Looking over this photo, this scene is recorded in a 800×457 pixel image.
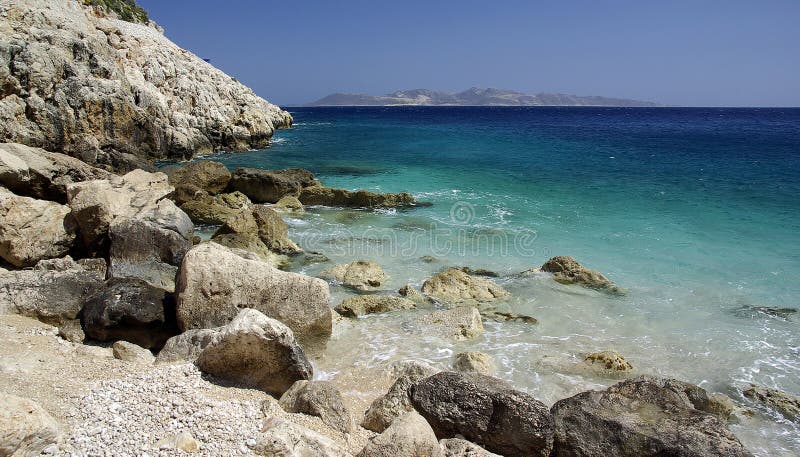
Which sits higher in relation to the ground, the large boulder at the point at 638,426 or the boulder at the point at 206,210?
the boulder at the point at 206,210

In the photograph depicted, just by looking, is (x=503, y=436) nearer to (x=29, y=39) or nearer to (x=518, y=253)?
(x=518, y=253)

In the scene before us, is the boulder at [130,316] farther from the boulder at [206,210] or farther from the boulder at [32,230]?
the boulder at [206,210]

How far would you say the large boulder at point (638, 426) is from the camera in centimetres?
510

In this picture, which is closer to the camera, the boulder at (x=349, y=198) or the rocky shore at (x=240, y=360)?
the rocky shore at (x=240, y=360)

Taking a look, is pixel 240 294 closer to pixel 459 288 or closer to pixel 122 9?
pixel 459 288

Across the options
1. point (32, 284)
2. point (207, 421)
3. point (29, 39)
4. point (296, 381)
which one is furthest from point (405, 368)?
point (29, 39)

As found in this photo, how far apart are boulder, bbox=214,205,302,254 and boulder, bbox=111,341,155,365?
19.1 ft

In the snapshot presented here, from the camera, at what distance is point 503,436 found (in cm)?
528

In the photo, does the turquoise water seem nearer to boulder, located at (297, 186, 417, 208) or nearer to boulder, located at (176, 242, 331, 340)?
boulder, located at (176, 242, 331, 340)

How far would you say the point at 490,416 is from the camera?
5.36 meters

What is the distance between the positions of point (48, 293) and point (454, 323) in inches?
241

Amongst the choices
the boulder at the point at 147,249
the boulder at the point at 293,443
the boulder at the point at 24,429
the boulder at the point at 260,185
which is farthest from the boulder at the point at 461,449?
the boulder at the point at 260,185

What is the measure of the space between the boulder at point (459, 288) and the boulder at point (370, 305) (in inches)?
30.5

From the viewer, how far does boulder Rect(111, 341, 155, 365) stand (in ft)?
20.5
